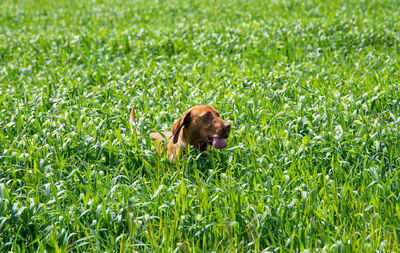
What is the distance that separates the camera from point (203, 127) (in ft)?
15.5

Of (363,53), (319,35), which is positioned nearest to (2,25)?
(319,35)

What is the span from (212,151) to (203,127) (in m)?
0.32

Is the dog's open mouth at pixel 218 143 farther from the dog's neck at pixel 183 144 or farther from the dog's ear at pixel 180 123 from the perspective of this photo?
the dog's ear at pixel 180 123

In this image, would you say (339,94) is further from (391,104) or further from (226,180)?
(226,180)

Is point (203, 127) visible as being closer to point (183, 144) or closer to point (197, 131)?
point (197, 131)

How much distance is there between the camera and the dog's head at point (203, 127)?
466cm

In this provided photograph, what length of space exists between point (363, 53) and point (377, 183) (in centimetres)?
563

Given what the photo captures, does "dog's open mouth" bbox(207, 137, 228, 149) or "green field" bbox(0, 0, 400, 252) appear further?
"dog's open mouth" bbox(207, 137, 228, 149)

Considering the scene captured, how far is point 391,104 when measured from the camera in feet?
19.7

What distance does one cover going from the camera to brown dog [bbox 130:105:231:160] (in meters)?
4.66

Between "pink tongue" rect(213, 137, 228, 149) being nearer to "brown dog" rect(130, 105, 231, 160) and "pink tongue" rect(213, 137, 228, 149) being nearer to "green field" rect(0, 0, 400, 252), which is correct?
"brown dog" rect(130, 105, 231, 160)

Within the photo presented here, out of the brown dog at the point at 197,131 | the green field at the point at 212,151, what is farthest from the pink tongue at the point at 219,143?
the green field at the point at 212,151

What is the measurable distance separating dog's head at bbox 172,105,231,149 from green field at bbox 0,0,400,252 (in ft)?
0.61

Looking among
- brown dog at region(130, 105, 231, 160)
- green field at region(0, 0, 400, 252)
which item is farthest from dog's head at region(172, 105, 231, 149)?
green field at region(0, 0, 400, 252)
